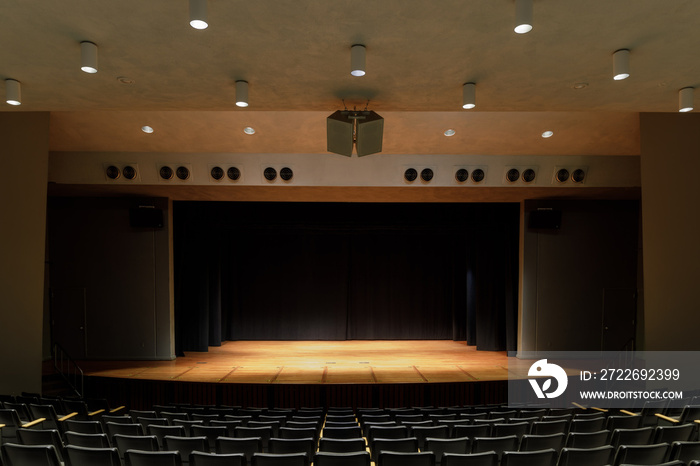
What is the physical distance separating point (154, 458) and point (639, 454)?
3465mm

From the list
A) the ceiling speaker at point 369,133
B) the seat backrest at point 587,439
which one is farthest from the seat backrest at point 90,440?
the ceiling speaker at point 369,133

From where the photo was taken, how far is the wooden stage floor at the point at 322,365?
399 inches

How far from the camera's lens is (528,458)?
3.36 meters

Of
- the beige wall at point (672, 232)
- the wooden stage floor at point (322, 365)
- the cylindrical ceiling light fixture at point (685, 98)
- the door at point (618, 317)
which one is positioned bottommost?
the wooden stage floor at point (322, 365)

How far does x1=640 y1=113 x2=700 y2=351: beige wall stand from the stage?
338 centimetres

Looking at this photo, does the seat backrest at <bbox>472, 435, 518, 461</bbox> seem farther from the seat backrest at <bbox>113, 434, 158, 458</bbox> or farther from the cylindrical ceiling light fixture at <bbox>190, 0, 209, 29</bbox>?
the cylindrical ceiling light fixture at <bbox>190, 0, 209, 29</bbox>

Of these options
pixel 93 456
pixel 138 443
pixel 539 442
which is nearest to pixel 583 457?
pixel 539 442

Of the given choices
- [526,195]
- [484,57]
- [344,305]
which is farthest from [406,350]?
[484,57]

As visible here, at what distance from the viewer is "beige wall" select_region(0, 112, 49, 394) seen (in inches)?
324

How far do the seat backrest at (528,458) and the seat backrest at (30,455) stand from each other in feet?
10.4

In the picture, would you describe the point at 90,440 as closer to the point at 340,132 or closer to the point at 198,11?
the point at 198,11

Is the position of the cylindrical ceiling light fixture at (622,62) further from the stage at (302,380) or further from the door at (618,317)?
the door at (618,317)

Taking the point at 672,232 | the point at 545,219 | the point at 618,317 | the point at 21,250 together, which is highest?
the point at 545,219

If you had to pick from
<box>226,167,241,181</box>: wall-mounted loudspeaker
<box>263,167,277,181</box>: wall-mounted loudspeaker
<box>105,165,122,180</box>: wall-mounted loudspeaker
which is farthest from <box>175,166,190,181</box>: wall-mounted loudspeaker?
<box>263,167,277,181</box>: wall-mounted loudspeaker
